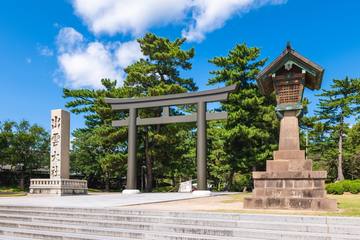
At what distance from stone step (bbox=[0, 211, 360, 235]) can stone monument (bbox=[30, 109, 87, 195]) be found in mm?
10291

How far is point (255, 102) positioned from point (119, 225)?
1868cm

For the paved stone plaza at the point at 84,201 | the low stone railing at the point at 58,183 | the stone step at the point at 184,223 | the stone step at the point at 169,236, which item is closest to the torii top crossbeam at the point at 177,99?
the low stone railing at the point at 58,183

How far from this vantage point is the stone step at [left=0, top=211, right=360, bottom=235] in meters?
7.11

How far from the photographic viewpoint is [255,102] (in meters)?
25.8

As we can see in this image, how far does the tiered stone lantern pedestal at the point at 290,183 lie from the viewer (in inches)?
407

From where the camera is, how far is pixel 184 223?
832cm

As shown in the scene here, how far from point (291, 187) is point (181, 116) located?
1173cm

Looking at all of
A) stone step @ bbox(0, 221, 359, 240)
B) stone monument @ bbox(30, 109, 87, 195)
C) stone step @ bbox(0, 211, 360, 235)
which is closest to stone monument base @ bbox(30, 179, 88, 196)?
stone monument @ bbox(30, 109, 87, 195)

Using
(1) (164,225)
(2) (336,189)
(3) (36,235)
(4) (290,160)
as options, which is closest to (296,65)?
(4) (290,160)

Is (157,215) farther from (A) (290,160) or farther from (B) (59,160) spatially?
(B) (59,160)

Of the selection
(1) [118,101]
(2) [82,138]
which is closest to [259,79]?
(1) [118,101]

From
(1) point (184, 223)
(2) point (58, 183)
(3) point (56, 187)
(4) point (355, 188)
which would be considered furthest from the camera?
(4) point (355, 188)

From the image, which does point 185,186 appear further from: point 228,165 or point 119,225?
point 119,225

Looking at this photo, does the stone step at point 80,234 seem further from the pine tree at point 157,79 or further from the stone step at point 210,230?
the pine tree at point 157,79
